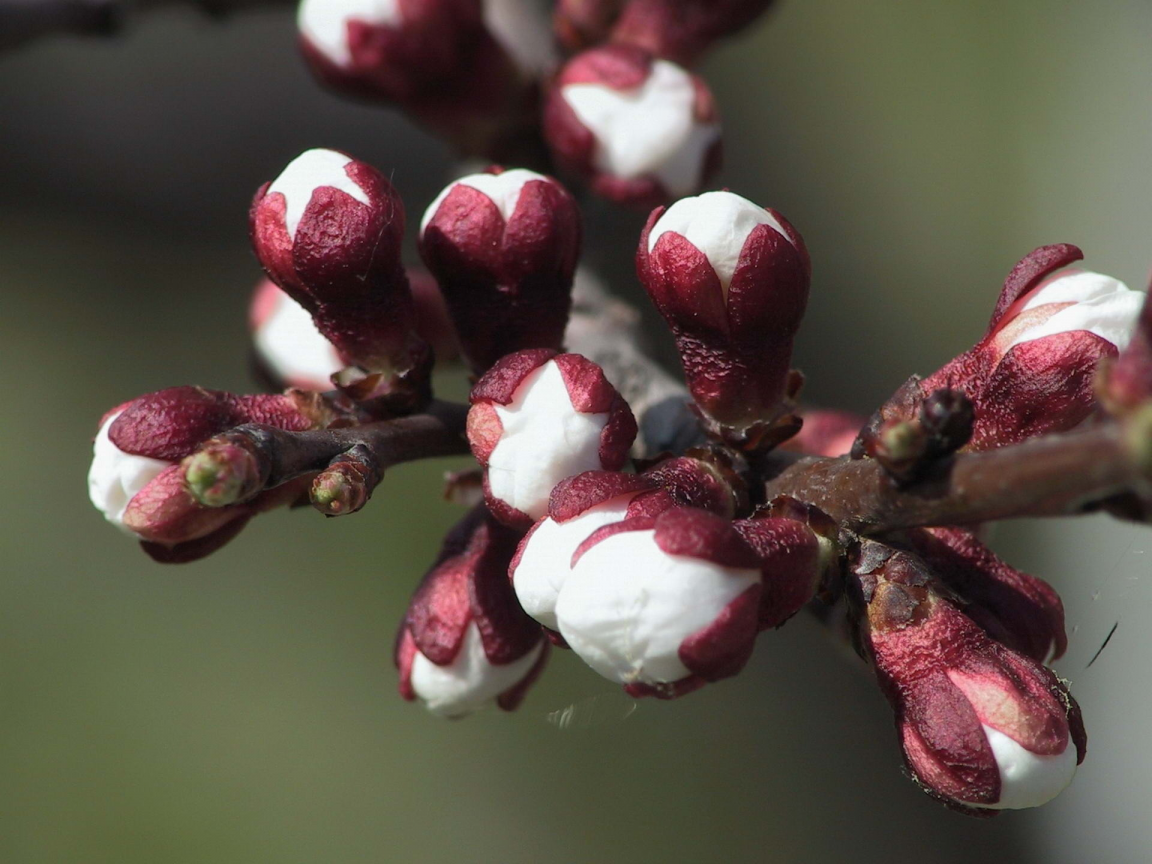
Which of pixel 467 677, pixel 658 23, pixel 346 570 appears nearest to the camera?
pixel 467 677

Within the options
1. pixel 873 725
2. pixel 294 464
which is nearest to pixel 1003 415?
pixel 294 464

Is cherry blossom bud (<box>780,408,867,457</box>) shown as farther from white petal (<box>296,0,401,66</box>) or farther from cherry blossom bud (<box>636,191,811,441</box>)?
white petal (<box>296,0,401,66</box>)

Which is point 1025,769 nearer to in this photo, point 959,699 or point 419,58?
point 959,699

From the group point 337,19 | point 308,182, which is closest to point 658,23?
point 337,19

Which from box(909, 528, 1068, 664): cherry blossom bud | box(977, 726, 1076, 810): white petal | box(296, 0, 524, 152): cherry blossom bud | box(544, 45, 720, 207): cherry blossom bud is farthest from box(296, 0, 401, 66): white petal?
box(977, 726, 1076, 810): white petal

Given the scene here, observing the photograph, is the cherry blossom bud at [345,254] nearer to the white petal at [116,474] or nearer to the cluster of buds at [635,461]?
the cluster of buds at [635,461]

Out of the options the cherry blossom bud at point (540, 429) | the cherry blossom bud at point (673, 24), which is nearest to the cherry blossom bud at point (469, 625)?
the cherry blossom bud at point (540, 429)
